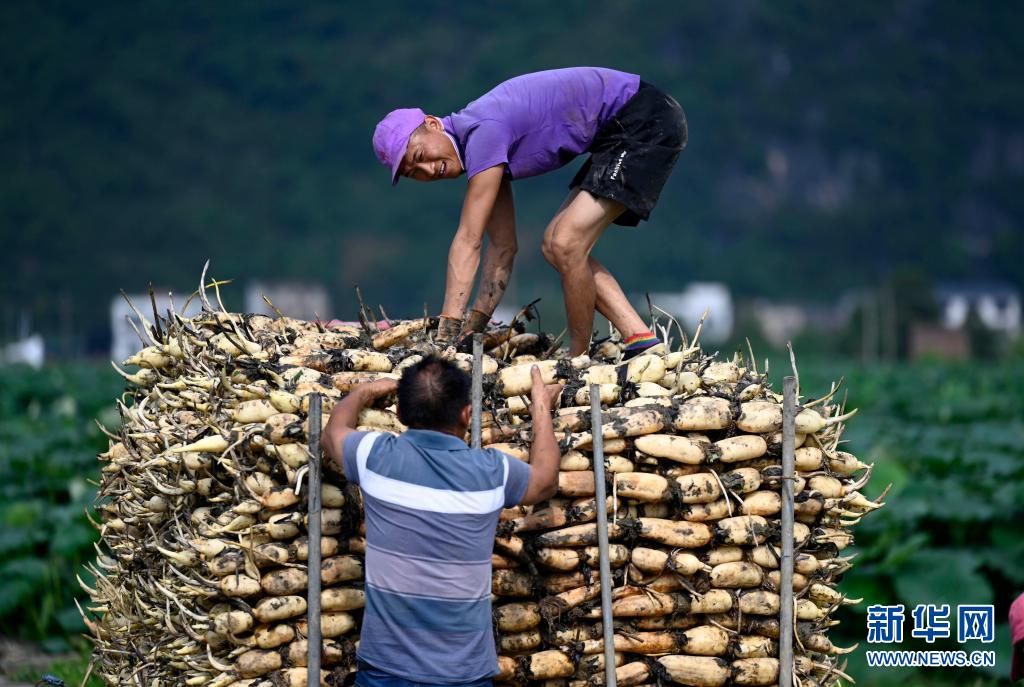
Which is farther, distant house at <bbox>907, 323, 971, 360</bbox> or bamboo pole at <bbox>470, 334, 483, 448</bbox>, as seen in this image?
distant house at <bbox>907, 323, 971, 360</bbox>

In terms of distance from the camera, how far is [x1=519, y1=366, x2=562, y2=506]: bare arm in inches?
178

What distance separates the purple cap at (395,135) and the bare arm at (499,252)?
0.58m

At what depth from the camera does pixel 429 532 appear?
429 cm

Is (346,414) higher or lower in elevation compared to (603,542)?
higher

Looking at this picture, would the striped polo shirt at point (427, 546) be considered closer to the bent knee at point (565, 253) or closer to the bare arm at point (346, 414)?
the bare arm at point (346, 414)

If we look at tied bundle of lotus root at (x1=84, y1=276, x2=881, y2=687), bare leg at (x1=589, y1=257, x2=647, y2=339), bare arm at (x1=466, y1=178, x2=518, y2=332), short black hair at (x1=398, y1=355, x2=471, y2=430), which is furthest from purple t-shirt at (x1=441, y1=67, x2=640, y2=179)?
short black hair at (x1=398, y1=355, x2=471, y2=430)

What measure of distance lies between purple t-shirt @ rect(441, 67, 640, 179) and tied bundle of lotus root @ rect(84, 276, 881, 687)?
2.66ft

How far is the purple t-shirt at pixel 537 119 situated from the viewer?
18.5 feet

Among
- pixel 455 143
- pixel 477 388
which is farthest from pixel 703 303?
pixel 477 388

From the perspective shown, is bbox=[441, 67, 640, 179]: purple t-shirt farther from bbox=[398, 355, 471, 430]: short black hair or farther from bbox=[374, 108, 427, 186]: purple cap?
bbox=[398, 355, 471, 430]: short black hair

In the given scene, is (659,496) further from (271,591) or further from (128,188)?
(128,188)

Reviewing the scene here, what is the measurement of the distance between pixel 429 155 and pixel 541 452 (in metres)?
1.59

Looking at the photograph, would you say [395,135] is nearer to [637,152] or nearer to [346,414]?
[637,152]

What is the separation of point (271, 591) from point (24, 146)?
87623mm
